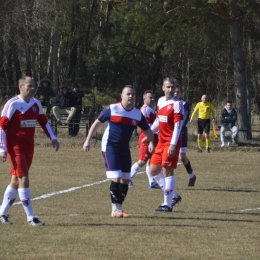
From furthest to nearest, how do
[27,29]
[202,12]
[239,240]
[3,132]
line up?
→ [27,29] < [202,12] < [3,132] < [239,240]

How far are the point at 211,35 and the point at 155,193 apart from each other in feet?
52.6

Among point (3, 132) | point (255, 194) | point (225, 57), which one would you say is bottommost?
point (255, 194)

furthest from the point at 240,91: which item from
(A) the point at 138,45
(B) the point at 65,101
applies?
(A) the point at 138,45

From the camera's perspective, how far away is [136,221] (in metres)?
9.09

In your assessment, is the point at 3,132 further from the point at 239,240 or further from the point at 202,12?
the point at 202,12

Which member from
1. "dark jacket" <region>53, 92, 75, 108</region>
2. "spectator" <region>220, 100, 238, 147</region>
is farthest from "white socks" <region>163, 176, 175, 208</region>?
"dark jacket" <region>53, 92, 75, 108</region>

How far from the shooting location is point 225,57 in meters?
38.7

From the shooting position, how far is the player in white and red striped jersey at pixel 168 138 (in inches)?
393

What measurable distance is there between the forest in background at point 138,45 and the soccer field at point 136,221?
11.2m

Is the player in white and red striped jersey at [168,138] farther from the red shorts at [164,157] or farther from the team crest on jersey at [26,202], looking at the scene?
the team crest on jersey at [26,202]

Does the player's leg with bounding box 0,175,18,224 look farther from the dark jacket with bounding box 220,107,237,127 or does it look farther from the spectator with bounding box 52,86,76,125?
the dark jacket with bounding box 220,107,237,127

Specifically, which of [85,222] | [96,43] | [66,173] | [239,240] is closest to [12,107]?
[85,222]

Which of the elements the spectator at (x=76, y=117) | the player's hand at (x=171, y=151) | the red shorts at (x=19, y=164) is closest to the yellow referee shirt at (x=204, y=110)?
the spectator at (x=76, y=117)

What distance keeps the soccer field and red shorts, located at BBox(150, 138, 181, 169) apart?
0.73 metres
